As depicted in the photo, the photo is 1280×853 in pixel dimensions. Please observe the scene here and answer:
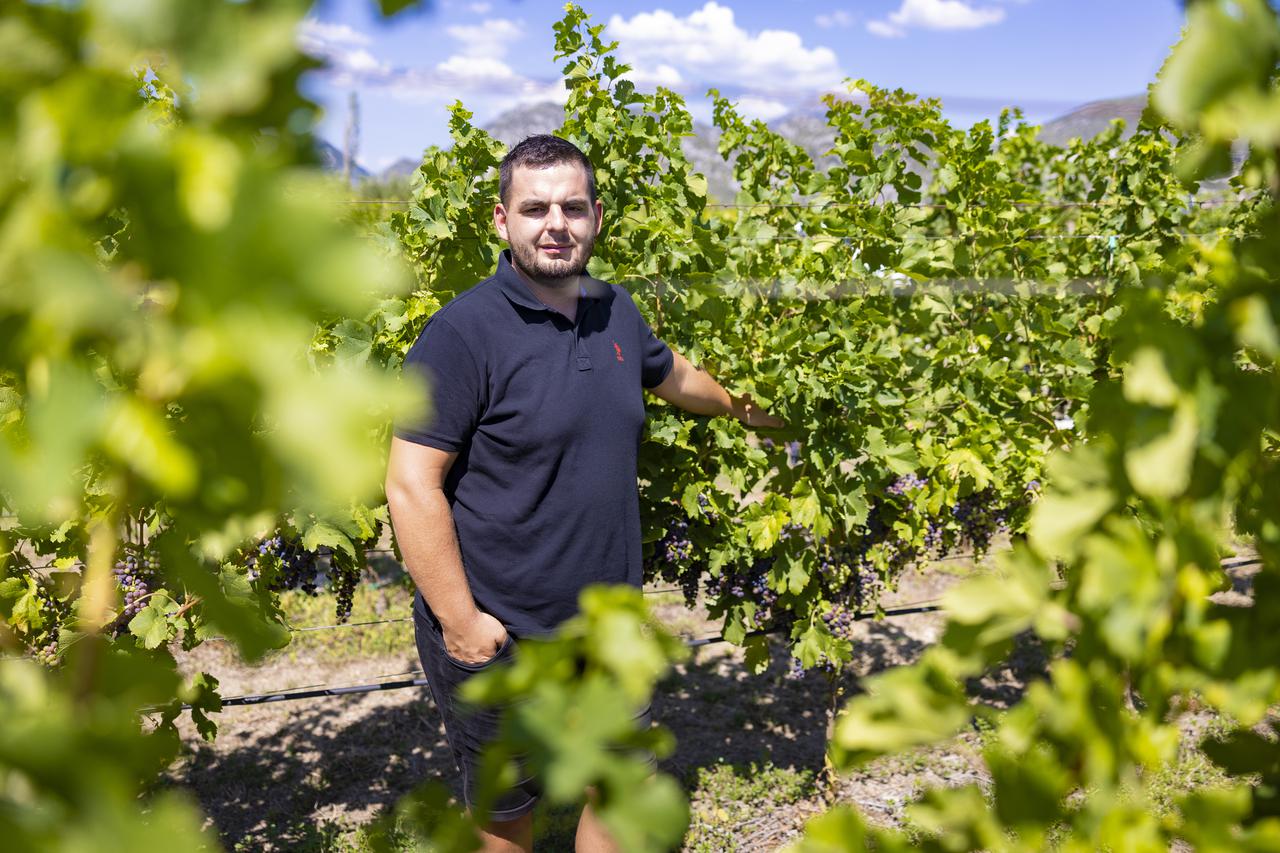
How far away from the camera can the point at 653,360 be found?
2596 mm

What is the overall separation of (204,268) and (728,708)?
4722mm

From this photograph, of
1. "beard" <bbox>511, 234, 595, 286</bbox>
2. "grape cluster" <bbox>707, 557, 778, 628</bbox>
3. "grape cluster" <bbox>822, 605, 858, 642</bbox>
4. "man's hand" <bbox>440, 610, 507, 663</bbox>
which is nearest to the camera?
"man's hand" <bbox>440, 610, 507, 663</bbox>

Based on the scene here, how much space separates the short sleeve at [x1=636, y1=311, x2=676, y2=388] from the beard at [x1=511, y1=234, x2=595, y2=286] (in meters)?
0.28

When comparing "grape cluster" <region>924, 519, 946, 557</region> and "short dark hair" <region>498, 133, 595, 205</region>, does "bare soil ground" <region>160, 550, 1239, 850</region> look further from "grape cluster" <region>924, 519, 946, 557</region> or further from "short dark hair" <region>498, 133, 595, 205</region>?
"short dark hair" <region>498, 133, 595, 205</region>

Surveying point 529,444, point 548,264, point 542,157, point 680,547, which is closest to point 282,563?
point 680,547

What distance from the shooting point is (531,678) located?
24.0 inches

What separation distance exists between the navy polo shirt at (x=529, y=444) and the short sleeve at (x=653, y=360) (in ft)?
0.61

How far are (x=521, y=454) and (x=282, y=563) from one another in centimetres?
153

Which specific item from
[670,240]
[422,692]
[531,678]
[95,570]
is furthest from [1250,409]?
[422,692]

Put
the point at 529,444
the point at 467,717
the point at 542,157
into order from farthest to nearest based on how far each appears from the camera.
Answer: the point at 542,157 < the point at 467,717 < the point at 529,444

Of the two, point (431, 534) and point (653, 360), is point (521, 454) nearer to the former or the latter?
point (431, 534)

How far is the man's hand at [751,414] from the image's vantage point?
10.3ft

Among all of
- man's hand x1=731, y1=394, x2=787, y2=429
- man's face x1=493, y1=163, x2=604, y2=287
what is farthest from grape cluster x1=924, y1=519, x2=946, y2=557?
man's face x1=493, y1=163, x2=604, y2=287

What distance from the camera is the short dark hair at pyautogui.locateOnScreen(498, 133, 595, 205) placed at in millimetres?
2434
